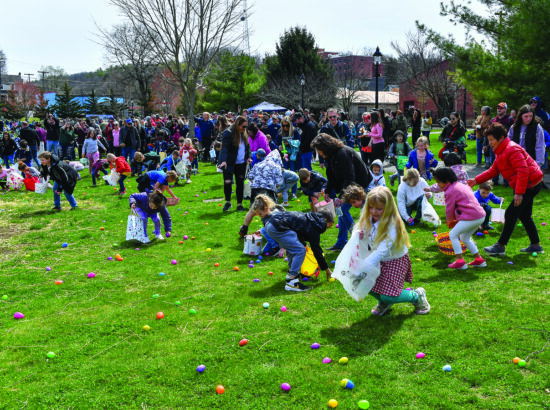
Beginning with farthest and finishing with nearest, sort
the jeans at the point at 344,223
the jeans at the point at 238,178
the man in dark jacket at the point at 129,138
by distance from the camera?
the man in dark jacket at the point at 129,138 < the jeans at the point at 238,178 < the jeans at the point at 344,223

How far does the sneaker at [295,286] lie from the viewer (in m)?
5.79

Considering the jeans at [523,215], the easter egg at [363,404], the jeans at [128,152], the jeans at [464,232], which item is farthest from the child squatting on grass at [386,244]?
the jeans at [128,152]

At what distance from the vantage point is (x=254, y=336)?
463 cm

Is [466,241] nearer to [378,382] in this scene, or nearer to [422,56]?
[378,382]

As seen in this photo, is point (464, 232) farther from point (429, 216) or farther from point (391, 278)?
point (429, 216)

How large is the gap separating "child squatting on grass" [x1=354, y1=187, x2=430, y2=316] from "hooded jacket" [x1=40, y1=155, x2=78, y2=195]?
8779mm

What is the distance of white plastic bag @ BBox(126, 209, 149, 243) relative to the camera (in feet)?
27.0

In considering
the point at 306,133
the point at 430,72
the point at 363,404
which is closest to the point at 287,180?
the point at 306,133

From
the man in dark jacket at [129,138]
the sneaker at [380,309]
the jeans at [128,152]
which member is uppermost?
the man in dark jacket at [129,138]

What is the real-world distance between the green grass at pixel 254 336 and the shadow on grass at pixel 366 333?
2cm

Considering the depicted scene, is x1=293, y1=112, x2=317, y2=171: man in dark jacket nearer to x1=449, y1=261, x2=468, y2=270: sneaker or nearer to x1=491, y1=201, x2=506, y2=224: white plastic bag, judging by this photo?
x1=491, y1=201, x2=506, y2=224: white plastic bag

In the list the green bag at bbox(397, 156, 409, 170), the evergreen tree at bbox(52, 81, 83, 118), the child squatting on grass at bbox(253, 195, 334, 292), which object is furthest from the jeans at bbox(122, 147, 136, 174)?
the evergreen tree at bbox(52, 81, 83, 118)

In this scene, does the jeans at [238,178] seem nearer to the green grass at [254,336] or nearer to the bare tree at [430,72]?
the green grass at [254,336]

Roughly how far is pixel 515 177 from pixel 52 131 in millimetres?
17918
